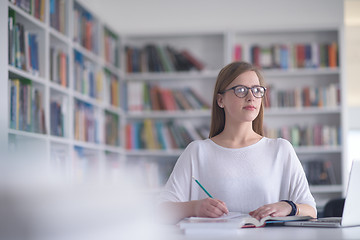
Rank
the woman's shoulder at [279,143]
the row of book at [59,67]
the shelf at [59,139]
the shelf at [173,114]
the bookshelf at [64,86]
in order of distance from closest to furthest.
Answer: the woman's shoulder at [279,143]
the bookshelf at [64,86]
the shelf at [59,139]
the row of book at [59,67]
the shelf at [173,114]

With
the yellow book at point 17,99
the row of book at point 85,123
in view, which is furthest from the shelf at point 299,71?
the yellow book at point 17,99

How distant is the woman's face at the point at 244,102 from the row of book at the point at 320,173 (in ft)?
10.7

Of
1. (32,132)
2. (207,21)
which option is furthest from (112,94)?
(32,132)

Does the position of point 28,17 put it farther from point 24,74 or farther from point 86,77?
point 86,77

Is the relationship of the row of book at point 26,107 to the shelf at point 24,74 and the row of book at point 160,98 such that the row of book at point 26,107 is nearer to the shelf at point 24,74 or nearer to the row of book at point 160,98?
the shelf at point 24,74

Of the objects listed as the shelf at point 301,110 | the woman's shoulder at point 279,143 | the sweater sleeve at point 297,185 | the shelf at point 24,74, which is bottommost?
the sweater sleeve at point 297,185

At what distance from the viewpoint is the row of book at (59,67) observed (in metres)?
3.41

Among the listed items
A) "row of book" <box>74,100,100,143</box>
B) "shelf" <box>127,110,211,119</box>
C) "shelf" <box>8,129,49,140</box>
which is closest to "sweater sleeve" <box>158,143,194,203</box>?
"shelf" <box>8,129,49,140</box>

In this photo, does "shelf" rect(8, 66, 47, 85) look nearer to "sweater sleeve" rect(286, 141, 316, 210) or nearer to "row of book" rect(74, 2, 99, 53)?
Result: "row of book" rect(74, 2, 99, 53)

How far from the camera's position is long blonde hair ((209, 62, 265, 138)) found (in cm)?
159

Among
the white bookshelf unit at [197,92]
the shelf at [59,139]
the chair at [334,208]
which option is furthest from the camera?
the white bookshelf unit at [197,92]

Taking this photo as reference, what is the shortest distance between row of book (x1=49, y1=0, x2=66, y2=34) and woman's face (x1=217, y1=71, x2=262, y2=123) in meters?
2.23

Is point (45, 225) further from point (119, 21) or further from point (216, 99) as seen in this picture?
point (119, 21)

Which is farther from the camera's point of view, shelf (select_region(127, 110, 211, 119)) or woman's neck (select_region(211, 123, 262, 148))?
shelf (select_region(127, 110, 211, 119))
